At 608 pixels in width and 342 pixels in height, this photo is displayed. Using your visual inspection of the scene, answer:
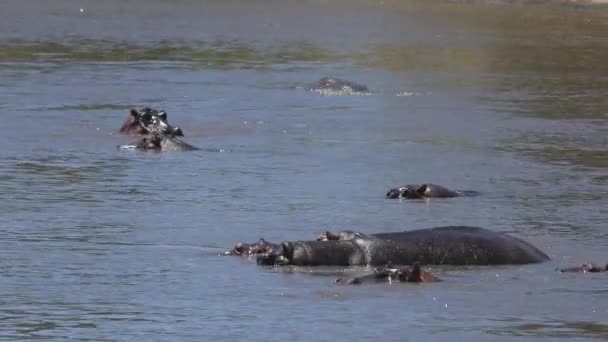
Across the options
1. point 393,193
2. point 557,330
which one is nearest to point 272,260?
point 557,330

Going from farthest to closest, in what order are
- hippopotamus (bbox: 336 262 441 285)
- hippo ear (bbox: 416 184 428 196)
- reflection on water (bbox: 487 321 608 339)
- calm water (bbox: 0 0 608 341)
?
1. hippo ear (bbox: 416 184 428 196)
2. hippopotamus (bbox: 336 262 441 285)
3. calm water (bbox: 0 0 608 341)
4. reflection on water (bbox: 487 321 608 339)

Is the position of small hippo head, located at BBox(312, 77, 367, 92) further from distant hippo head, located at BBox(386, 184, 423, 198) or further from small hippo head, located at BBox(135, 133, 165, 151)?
distant hippo head, located at BBox(386, 184, 423, 198)

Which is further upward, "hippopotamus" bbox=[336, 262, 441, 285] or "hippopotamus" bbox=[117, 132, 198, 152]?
"hippopotamus" bbox=[117, 132, 198, 152]

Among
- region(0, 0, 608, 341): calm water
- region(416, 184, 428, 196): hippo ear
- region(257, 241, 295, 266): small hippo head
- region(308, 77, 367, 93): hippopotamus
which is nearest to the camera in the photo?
region(0, 0, 608, 341): calm water

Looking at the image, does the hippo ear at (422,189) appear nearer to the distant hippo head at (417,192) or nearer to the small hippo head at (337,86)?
the distant hippo head at (417,192)

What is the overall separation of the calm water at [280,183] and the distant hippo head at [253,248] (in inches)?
5.6

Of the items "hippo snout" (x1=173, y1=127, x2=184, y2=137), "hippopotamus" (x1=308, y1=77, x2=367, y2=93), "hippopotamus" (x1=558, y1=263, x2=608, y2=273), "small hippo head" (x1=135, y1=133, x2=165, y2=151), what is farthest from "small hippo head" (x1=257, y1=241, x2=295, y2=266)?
A: "hippopotamus" (x1=308, y1=77, x2=367, y2=93)

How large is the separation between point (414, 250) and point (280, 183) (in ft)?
13.0

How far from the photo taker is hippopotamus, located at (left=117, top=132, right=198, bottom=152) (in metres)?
16.1

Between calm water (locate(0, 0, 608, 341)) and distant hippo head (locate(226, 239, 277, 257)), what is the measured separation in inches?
5.6

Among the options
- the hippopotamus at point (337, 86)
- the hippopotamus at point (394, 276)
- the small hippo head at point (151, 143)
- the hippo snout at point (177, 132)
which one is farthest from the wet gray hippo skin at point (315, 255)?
the hippopotamus at point (337, 86)

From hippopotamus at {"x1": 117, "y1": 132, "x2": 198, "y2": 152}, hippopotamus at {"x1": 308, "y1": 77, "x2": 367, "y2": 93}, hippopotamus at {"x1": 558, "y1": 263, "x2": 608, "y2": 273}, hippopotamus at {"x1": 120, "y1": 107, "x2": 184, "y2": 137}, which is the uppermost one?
hippopotamus at {"x1": 308, "y1": 77, "x2": 367, "y2": 93}

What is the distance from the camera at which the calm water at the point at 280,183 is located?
29.2 ft

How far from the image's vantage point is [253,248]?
412 inches
